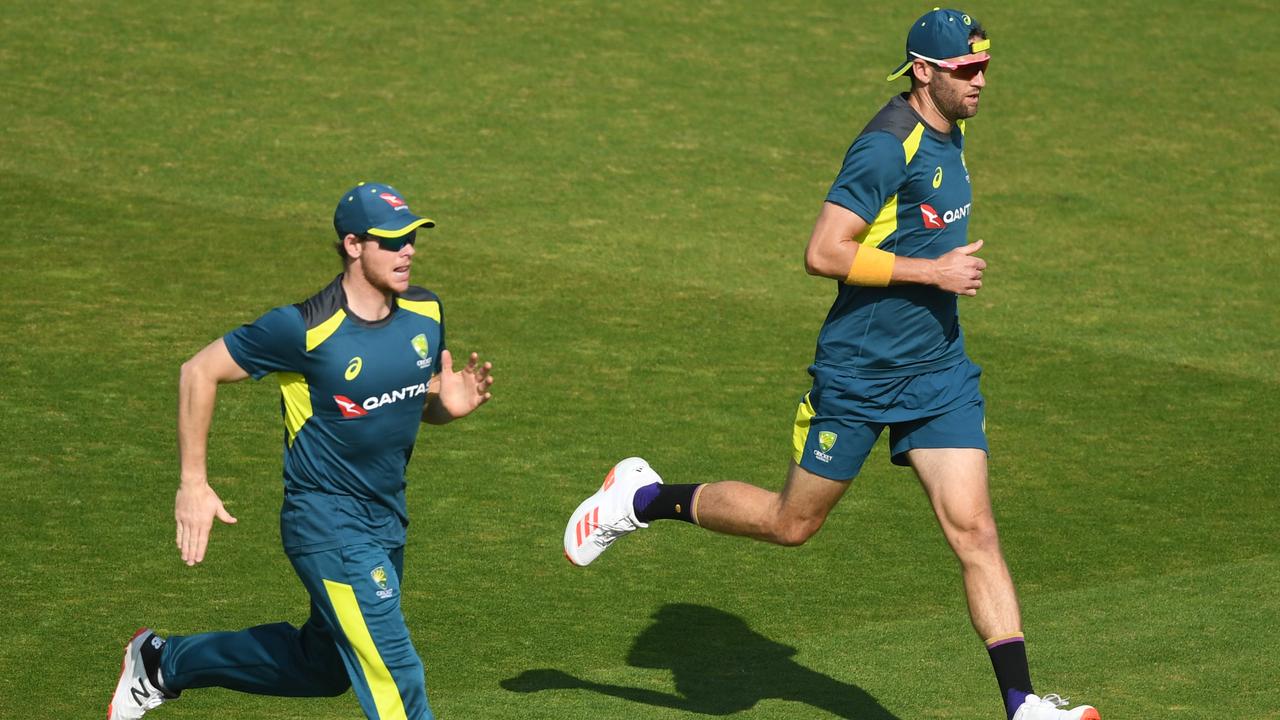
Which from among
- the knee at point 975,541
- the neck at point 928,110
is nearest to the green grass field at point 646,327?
the knee at point 975,541

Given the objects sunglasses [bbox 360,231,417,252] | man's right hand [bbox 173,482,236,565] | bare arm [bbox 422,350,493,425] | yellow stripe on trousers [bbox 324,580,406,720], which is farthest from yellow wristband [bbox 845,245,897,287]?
man's right hand [bbox 173,482,236,565]

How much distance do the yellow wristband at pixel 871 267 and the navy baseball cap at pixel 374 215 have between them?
1712 millimetres

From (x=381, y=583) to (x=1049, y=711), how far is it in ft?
8.03

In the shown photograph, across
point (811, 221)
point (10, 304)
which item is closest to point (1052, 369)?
point (811, 221)

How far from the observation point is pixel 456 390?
6672mm

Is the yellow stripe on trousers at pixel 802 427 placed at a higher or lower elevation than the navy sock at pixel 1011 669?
higher

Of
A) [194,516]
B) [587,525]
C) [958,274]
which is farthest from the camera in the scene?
[587,525]

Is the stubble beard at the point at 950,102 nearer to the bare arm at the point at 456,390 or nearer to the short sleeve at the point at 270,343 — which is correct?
the bare arm at the point at 456,390

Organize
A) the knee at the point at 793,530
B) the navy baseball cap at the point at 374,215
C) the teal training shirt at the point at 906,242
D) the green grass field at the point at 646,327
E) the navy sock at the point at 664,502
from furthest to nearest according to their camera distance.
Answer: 1. the green grass field at the point at 646,327
2. the navy sock at the point at 664,502
3. the knee at the point at 793,530
4. the teal training shirt at the point at 906,242
5. the navy baseball cap at the point at 374,215

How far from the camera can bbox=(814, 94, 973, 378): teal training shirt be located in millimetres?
7102

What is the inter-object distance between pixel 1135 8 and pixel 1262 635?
606 inches

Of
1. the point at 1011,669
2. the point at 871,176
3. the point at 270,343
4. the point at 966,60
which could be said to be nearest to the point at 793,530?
the point at 1011,669

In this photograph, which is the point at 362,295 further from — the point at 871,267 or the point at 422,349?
the point at 871,267

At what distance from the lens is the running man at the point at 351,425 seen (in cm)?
613
